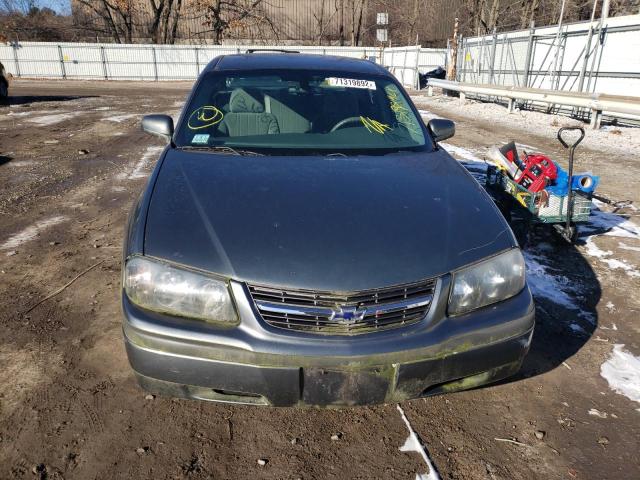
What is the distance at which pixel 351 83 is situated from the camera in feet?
12.2

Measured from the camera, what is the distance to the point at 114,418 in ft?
7.90

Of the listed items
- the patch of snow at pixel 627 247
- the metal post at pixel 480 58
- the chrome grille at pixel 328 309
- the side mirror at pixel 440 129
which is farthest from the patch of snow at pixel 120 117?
the metal post at pixel 480 58

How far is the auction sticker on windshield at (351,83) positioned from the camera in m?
3.68

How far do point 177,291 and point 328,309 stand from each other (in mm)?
633

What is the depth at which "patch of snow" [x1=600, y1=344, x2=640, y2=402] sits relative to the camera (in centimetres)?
269

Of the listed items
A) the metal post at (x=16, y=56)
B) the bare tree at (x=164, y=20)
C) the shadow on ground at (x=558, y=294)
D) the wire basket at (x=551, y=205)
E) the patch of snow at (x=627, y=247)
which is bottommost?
the shadow on ground at (x=558, y=294)

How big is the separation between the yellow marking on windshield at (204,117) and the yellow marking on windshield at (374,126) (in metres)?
0.99

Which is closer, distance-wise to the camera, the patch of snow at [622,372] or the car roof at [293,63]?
the patch of snow at [622,372]

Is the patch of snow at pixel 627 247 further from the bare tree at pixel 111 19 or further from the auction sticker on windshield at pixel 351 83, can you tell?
the bare tree at pixel 111 19

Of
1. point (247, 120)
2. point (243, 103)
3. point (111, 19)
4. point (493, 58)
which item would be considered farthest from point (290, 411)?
point (111, 19)

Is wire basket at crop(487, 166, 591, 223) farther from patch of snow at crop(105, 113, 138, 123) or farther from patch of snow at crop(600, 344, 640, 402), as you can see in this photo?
patch of snow at crop(105, 113, 138, 123)

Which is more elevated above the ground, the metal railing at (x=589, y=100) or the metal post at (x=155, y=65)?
the metal post at (x=155, y=65)

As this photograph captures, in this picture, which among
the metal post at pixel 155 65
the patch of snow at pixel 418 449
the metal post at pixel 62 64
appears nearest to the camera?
the patch of snow at pixel 418 449

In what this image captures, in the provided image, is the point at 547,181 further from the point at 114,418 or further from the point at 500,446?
the point at 114,418
